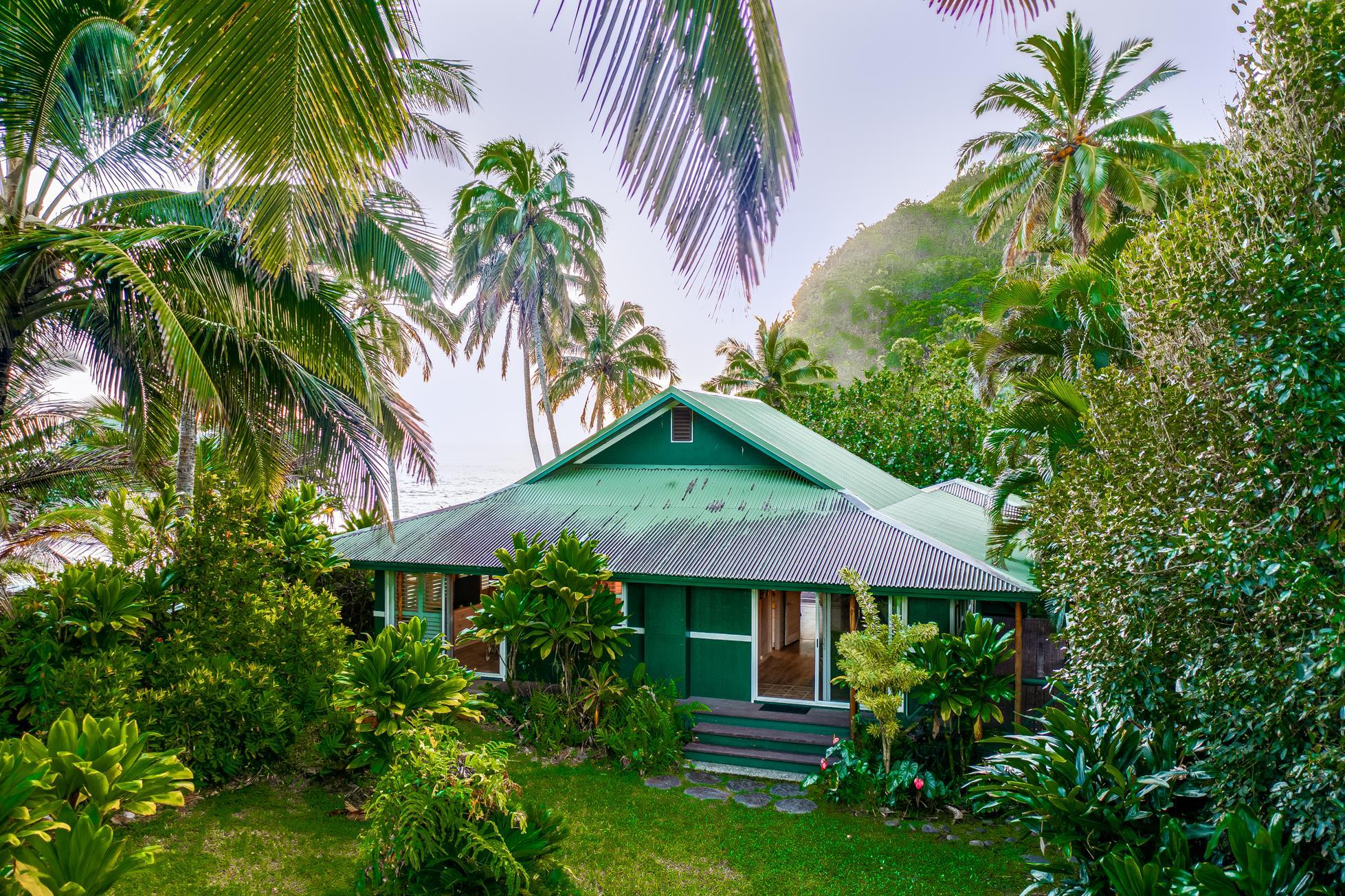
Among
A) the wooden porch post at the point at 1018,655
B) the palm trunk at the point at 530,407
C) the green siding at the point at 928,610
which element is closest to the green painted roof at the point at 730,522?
the wooden porch post at the point at 1018,655

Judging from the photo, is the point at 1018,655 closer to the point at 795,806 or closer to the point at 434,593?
the point at 795,806

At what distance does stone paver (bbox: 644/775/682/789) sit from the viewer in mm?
9945

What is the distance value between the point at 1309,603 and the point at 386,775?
585 cm

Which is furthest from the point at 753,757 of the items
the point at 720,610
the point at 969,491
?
the point at 969,491

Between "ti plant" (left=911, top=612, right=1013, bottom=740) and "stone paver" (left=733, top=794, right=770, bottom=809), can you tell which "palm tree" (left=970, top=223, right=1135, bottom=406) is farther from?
"stone paver" (left=733, top=794, right=770, bottom=809)

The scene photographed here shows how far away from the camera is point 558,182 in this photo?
26.3 m

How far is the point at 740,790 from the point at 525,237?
20416mm

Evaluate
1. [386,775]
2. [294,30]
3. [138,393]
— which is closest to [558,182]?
[138,393]

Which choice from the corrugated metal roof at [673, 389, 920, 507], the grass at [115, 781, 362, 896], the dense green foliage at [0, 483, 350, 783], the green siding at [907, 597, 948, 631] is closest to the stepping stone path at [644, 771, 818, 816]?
the green siding at [907, 597, 948, 631]

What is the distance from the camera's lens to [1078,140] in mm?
18500

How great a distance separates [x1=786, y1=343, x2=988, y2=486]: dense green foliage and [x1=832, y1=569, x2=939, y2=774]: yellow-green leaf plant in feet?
41.5

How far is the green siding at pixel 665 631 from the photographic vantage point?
12.1 m

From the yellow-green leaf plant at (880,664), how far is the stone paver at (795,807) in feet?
3.41

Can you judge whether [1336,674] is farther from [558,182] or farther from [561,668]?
[558,182]
